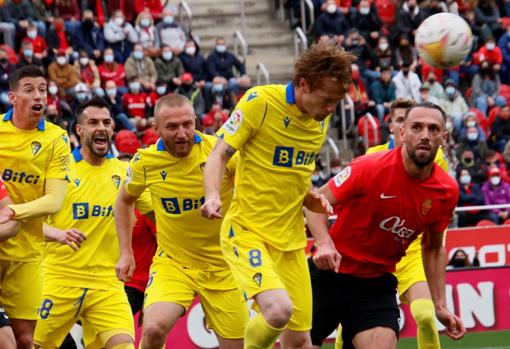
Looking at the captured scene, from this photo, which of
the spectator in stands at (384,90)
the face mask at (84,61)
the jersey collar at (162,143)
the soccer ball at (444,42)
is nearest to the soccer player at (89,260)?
the jersey collar at (162,143)

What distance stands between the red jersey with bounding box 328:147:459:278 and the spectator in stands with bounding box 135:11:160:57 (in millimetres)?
14237

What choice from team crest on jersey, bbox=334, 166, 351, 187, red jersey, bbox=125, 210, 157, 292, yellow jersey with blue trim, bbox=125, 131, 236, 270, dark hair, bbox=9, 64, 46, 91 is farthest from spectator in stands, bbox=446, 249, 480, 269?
dark hair, bbox=9, 64, 46, 91

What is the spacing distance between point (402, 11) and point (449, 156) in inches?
190

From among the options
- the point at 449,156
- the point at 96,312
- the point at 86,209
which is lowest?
the point at 449,156

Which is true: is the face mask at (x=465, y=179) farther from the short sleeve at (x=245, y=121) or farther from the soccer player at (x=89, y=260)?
the short sleeve at (x=245, y=121)

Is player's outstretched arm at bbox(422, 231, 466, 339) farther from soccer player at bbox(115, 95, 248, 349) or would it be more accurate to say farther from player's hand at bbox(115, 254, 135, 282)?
player's hand at bbox(115, 254, 135, 282)

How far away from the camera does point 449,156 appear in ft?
76.0

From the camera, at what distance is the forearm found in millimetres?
10344

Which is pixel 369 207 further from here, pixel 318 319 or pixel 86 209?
pixel 86 209

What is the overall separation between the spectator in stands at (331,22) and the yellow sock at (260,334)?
1702cm

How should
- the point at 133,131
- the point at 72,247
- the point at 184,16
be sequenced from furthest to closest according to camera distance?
the point at 184,16, the point at 133,131, the point at 72,247

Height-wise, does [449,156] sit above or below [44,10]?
below

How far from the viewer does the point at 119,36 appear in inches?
920

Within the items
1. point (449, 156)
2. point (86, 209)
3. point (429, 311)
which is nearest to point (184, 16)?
point (449, 156)
